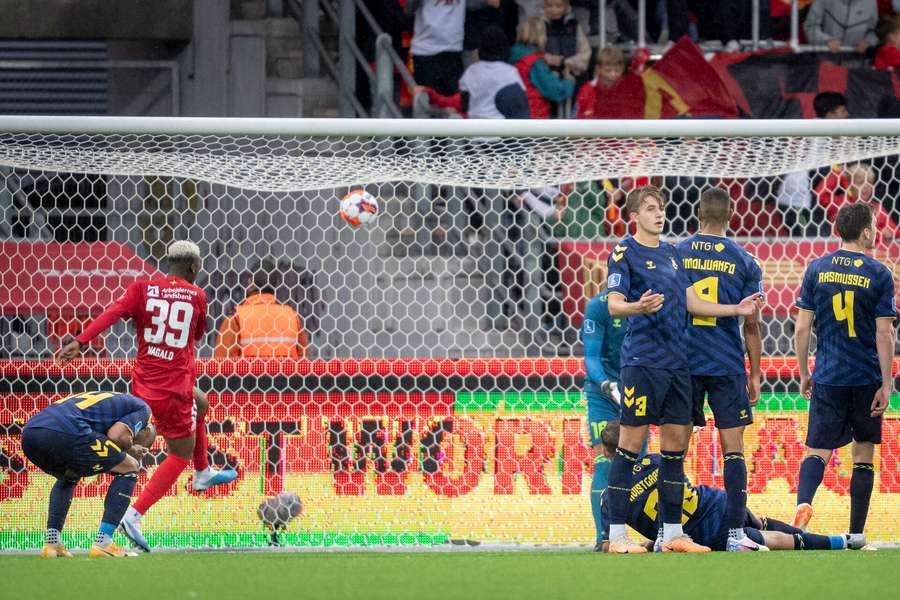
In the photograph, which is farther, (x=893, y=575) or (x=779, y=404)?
(x=779, y=404)

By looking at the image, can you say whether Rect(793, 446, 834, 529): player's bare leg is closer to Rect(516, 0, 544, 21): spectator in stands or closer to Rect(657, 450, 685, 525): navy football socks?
Rect(657, 450, 685, 525): navy football socks

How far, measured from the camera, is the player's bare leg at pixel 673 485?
6414 millimetres

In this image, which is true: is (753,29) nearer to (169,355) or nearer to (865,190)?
(865,190)

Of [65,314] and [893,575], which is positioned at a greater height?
[65,314]

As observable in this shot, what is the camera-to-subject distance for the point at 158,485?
7.36m

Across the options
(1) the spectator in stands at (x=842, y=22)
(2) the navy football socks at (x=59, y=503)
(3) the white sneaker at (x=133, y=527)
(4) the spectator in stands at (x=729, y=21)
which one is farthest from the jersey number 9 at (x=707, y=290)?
(1) the spectator in stands at (x=842, y=22)

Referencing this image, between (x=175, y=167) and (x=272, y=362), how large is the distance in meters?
1.36

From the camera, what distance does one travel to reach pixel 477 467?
8.30 metres

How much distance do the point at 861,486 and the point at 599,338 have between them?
5.08ft

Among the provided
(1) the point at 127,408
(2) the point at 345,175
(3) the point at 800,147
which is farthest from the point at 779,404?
(1) the point at 127,408

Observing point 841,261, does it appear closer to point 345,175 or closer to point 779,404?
point 779,404

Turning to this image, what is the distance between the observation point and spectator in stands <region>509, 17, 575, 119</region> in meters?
12.3

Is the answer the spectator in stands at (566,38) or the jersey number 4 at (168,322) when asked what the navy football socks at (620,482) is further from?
the spectator in stands at (566,38)

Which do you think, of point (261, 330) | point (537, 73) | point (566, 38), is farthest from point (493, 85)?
point (261, 330)
